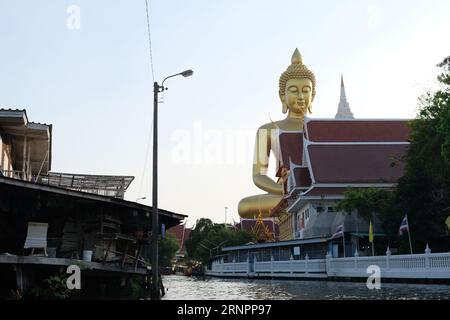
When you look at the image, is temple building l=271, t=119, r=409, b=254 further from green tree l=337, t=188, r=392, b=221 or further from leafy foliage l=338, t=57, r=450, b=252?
leafy foliage l=338, t=57, r=450, b=252

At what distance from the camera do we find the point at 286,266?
41844mm

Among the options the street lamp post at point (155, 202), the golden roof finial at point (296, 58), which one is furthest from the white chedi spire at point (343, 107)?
the street lamp post at point (155, 202)

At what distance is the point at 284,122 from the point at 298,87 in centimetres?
457

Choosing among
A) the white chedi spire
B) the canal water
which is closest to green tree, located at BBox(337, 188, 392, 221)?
the canal water

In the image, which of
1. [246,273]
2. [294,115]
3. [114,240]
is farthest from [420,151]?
[294,115]

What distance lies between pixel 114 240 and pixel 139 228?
1238mm

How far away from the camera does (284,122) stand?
68688 mm

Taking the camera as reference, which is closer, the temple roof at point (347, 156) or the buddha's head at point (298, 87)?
the temple roof at point (347, 156)

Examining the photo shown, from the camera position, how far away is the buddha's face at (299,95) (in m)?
68.8

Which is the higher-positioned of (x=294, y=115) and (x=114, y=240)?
(x=294, y=115)

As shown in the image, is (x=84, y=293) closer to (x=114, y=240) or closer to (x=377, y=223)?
(x=114, y=240)

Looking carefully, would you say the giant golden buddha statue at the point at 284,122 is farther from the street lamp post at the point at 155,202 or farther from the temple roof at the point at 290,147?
the street lamp post at the point at 155,202

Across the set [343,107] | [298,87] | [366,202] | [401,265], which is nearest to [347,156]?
[366,202]

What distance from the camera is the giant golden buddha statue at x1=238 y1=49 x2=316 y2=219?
68.8 meters
